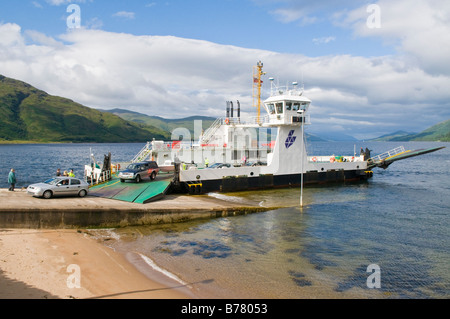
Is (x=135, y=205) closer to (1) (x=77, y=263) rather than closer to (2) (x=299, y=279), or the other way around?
(1) (x=77, y=263)

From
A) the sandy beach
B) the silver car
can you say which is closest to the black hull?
the silver car

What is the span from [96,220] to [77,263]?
5.08 m

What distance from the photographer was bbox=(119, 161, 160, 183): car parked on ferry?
986 inches

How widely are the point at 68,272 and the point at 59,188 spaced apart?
9023mm

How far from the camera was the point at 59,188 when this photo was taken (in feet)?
62.4

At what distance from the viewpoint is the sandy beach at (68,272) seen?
9.93m

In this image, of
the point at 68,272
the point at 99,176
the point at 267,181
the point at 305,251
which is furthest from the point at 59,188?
the point at 267,181

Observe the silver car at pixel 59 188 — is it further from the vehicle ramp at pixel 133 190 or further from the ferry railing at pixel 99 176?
the ferry railing at pixel 99 176

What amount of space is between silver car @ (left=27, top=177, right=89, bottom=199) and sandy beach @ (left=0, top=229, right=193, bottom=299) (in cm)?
357

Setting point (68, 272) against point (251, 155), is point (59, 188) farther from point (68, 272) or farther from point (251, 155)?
point (251, 155)

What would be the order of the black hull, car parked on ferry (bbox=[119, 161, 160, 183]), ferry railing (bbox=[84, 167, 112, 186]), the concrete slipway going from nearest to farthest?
the concrete slipway, car parked on ferry (bbox=[119, 161, 160, 183]), ferry railing (bbox=[84, 167, 112, 186]), the black hull

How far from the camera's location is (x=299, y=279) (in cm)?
1191

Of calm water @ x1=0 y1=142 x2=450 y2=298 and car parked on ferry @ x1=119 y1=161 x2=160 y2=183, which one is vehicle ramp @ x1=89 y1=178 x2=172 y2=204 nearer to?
car parked on ferry @ x1=119 y1=161 x2=160 y2=183
